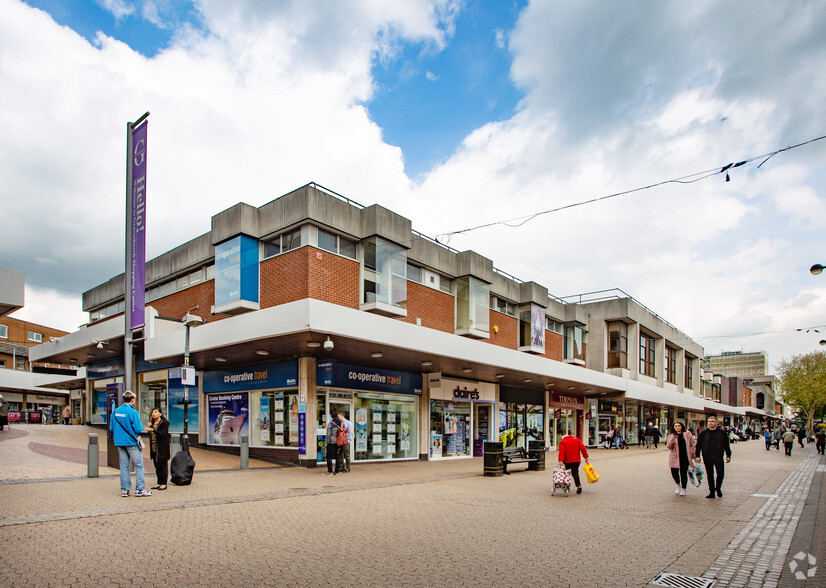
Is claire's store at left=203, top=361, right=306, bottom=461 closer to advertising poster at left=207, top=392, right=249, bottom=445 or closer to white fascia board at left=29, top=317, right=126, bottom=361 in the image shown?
advertising poster at left=207, top=392, right=249, bottom=445

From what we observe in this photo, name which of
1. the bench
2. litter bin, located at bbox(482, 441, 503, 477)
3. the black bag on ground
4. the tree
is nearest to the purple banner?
the black bag on ground

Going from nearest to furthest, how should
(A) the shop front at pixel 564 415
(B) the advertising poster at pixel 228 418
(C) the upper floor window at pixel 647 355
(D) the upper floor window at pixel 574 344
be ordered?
1. (B) the advertising poster at pixel 228 418
2. (A) the shop front at pixel 564 415
3. (D) the upper floor window at pixel 574 344
4. (C) the upper floor window at pixel 647 355

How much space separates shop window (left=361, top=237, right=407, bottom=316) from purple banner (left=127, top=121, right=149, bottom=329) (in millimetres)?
6838

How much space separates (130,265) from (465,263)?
1323 cm

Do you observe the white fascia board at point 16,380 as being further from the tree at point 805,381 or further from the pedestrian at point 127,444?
the tree at point 805,381

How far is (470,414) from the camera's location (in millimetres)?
23047

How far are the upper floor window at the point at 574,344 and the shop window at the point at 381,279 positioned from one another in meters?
16.9

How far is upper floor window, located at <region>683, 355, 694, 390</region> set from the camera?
50.6m

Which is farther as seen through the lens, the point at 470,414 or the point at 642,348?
the point at 642,348

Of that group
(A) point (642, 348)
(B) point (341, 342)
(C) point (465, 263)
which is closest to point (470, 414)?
(C) point (465, 263)

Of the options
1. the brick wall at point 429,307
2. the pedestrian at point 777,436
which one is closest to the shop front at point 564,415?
the brick wall at point 429,307

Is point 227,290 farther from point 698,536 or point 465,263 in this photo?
point 698,536

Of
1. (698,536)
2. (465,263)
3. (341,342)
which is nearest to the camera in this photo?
(698,536)

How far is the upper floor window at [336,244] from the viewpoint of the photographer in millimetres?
16219
